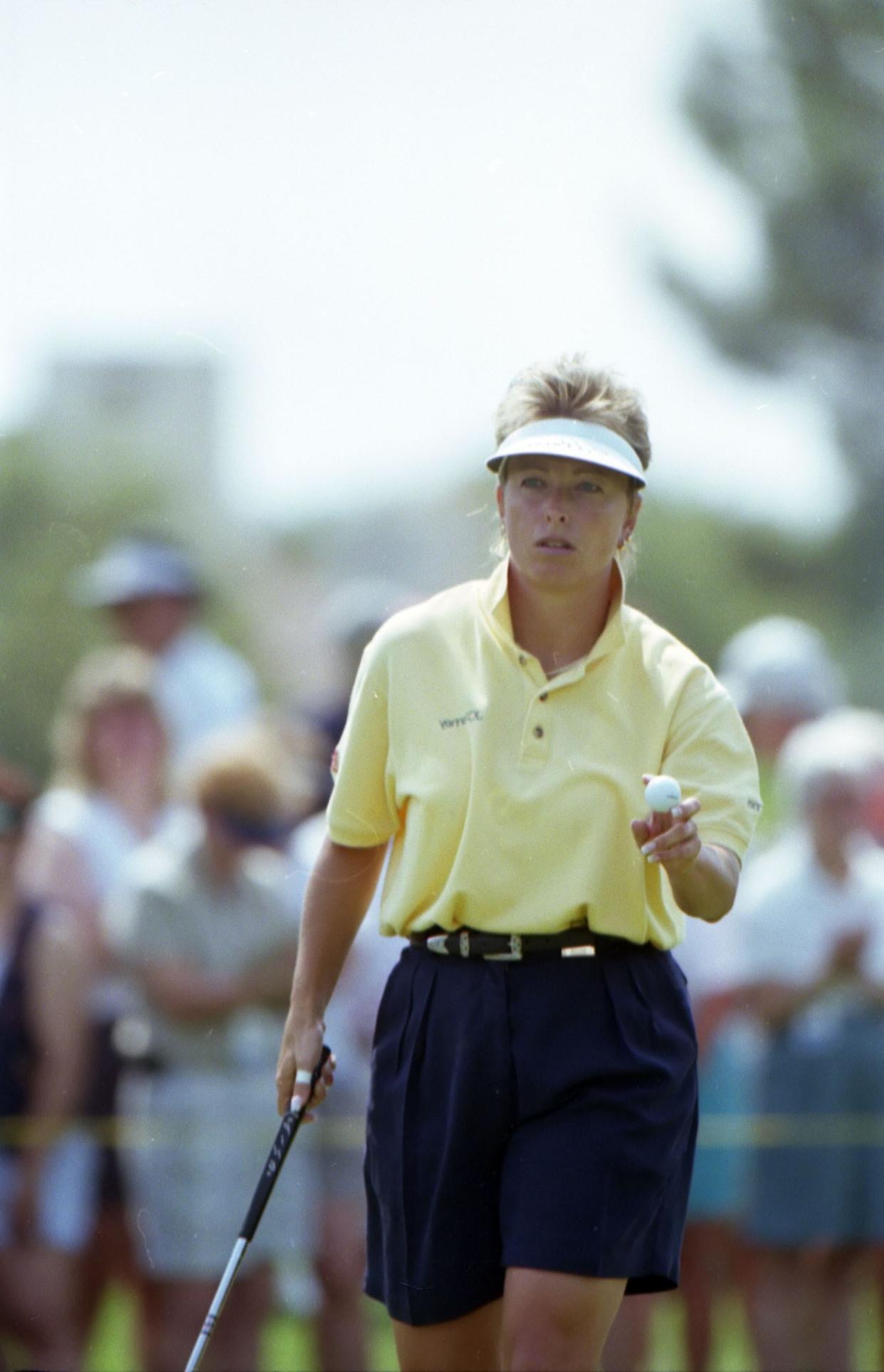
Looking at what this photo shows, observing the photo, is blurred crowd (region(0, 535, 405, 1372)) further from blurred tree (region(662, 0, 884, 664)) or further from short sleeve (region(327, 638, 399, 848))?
blurred tree (region(662, 0, 884, 664))

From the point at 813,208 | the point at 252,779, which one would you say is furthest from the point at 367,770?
the point at 813,208

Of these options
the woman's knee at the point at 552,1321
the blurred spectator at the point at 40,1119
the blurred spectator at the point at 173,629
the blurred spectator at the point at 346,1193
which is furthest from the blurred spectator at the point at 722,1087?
the woman's knee at the point at 552,1321

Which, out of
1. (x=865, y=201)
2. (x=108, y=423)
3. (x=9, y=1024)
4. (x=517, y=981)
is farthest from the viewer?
(x=108, y=423)

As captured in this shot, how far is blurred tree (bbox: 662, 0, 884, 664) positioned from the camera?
5.31 m

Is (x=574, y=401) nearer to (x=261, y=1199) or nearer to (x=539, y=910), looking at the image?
(x=539, y=910)

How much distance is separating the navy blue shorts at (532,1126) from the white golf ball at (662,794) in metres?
0.37

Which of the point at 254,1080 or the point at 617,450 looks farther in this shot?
the point at 254,1080

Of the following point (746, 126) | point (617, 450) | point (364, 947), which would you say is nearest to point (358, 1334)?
point (364, 947)

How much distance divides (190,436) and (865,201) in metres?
2.28

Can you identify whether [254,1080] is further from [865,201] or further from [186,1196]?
[865,201]

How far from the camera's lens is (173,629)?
17.4 feet

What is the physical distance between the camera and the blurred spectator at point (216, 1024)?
4.54 meters

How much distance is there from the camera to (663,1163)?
9.20 feet

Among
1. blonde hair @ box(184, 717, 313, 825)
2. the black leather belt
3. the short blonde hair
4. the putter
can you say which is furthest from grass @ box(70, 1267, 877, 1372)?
the short blonde hair
